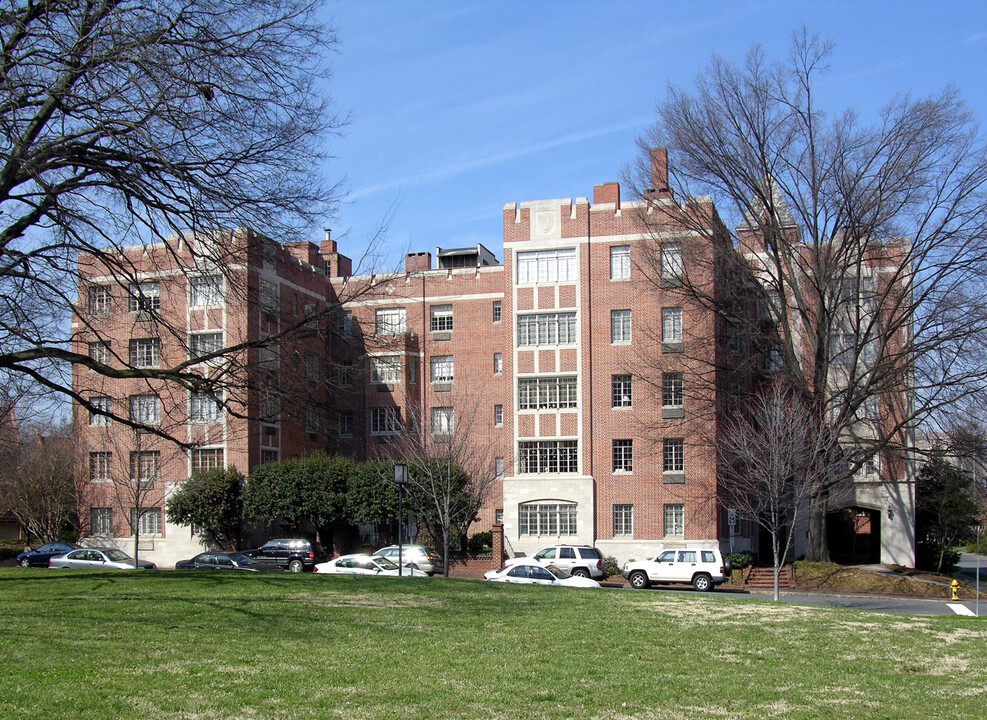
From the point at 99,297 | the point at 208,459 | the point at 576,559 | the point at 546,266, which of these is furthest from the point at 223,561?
the point at 99,297

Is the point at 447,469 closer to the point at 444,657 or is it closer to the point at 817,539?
the point at 817,539

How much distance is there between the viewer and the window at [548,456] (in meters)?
46.6

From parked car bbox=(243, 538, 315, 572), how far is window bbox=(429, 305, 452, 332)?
1534cm

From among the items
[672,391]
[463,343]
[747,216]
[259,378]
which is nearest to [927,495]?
[672,391]

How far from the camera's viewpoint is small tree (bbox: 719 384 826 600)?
1326 inches

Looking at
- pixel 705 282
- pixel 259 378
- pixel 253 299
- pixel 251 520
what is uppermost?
pixel 705 282

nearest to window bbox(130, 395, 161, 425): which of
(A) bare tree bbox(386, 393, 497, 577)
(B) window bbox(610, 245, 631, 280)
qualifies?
(A) bare tree bbox(386, 393, 497, 577)

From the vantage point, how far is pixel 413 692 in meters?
10.5

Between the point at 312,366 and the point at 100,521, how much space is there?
35.4 meters

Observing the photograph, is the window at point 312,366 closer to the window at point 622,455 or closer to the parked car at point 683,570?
the parked car at point 683,570

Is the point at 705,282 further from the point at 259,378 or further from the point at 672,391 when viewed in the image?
the point at 259,378

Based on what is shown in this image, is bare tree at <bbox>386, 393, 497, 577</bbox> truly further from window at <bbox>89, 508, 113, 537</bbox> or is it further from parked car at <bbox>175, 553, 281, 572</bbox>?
window at <bbox>89, 508, 113, 537</bbox>

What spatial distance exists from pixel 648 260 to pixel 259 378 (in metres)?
29.9

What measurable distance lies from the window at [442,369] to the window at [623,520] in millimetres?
12562
